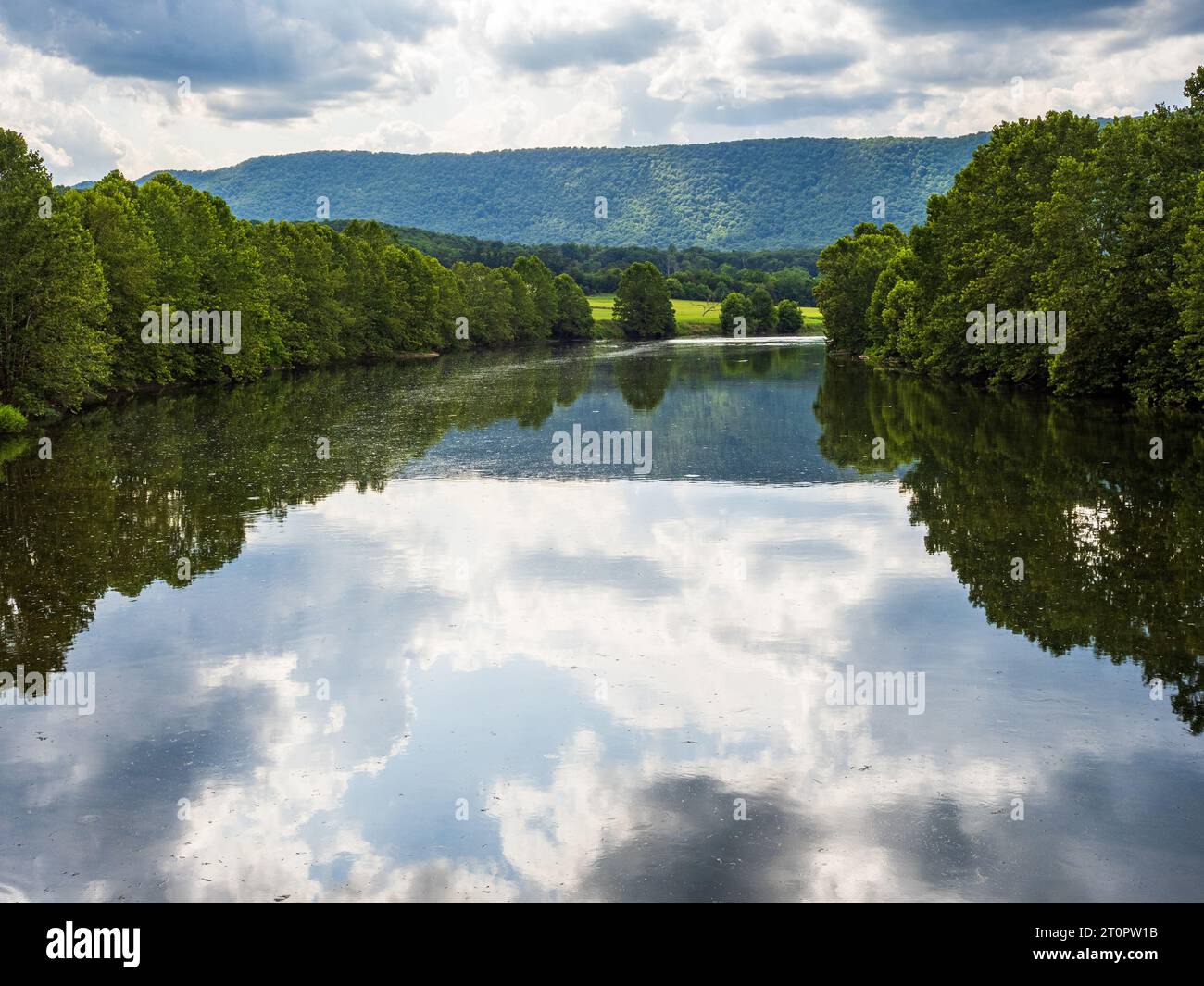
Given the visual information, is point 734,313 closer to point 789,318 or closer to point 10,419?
point 789,318

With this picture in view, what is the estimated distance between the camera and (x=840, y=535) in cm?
2352

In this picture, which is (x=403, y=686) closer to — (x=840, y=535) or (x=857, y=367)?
(x=840, y=535)

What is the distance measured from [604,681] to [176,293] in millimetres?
54845

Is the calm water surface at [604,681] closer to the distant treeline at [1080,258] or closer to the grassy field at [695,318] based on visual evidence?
the distant treeline at [1080,258]

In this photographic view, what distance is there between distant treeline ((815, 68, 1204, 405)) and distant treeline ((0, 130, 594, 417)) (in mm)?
37918

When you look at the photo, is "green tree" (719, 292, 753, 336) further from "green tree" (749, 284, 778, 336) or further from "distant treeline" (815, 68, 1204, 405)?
"distant treeline" (815, 68, 1204, 405)

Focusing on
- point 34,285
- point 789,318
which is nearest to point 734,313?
point 789,318

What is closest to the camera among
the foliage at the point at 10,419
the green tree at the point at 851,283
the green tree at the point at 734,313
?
the foliage at the point at 10,419

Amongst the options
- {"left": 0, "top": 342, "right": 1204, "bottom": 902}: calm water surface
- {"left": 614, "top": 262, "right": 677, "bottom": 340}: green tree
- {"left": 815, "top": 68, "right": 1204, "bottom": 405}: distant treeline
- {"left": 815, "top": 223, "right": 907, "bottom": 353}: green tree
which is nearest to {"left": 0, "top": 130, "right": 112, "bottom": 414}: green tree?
{"left": 0, "top": 342, "right": 1204, "bottom": 902}: calm water surface

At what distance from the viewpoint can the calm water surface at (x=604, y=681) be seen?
32.2ft

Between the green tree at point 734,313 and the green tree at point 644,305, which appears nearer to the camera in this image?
the green tree at point 644,305

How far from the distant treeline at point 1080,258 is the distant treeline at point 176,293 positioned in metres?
37.9

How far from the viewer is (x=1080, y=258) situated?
156 feet

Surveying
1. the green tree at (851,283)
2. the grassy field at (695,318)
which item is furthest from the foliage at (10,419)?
the grassy field at (695,318)
